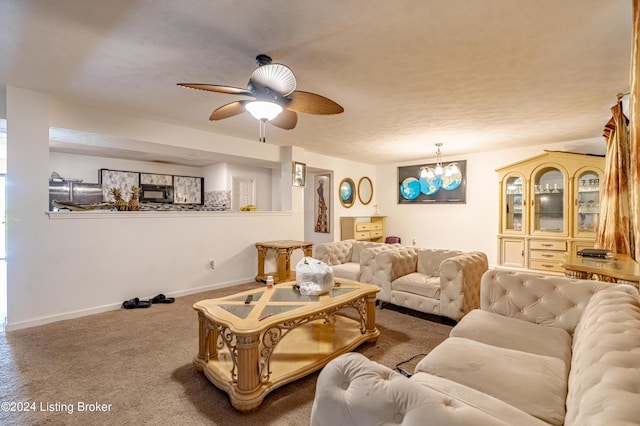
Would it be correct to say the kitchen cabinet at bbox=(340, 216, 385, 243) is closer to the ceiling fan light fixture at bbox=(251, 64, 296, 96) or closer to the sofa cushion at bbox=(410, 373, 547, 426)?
the ceiling fan light fixture at bbox=(251, 64, 296, 96)

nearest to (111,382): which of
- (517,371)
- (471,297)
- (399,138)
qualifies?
(517,371)

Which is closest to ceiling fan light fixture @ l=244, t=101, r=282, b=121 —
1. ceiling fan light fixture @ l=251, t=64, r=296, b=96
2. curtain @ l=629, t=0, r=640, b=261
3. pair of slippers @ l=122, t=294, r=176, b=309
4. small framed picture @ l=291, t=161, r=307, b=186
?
ceiling fan light fixture @ l=251, t=64, r=296, b=96

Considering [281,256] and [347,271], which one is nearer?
[347,271]

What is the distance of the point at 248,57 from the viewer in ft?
7.38

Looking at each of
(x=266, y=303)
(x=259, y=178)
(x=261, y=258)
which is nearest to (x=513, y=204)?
(x=261, y=258)

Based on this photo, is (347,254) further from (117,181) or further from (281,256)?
(117,181)

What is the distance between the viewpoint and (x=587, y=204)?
14.9 feet

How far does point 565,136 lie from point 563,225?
1.41 m

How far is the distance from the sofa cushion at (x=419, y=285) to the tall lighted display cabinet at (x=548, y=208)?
8.52 feet

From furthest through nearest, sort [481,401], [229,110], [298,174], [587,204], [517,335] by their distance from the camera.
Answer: [298,174]
[587,204]
[229,110]
[517,335]
[481,401]

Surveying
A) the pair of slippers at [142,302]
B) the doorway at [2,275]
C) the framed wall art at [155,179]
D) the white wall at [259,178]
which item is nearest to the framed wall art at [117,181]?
the framed wall art at [155,179]

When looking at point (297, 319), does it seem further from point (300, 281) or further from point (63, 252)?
point (63, 252)

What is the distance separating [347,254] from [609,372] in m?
3.69

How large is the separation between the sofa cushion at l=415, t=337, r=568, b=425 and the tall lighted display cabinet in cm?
408
